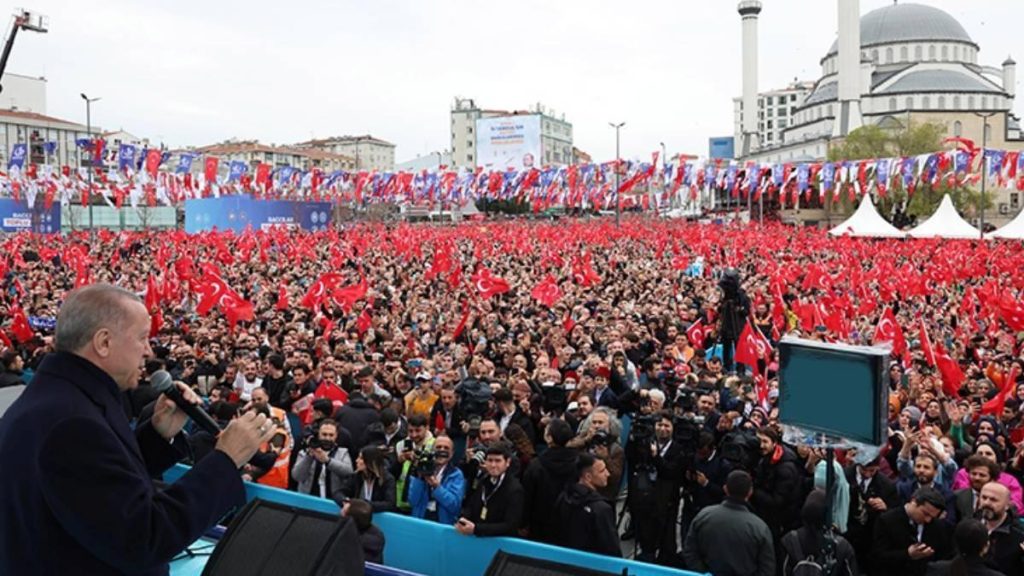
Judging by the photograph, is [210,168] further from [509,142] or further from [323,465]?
[509,142]

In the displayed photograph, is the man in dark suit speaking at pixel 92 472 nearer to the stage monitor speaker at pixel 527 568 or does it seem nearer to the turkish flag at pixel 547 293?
the stage monitor speaker at pixel 527 568

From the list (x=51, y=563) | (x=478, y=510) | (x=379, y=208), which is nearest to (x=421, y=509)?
(x=478, y=510)

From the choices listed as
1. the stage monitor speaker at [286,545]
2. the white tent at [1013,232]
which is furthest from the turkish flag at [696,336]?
the white tent at [1013,232]

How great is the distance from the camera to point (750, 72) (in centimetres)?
10056

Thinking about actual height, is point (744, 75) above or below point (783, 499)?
above

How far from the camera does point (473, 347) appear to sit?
1346cm

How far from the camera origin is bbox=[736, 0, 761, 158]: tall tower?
3969 inches

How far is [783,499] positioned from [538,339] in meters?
7.03

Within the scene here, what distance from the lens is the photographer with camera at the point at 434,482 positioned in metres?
6.43

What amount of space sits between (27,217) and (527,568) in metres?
52.6

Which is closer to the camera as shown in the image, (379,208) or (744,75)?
(379,208)

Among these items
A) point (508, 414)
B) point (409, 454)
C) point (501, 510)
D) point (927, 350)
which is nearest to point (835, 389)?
point (501, 510)

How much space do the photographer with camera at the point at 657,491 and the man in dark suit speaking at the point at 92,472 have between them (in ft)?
17.0

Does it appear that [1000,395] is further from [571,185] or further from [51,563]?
[571,185]
